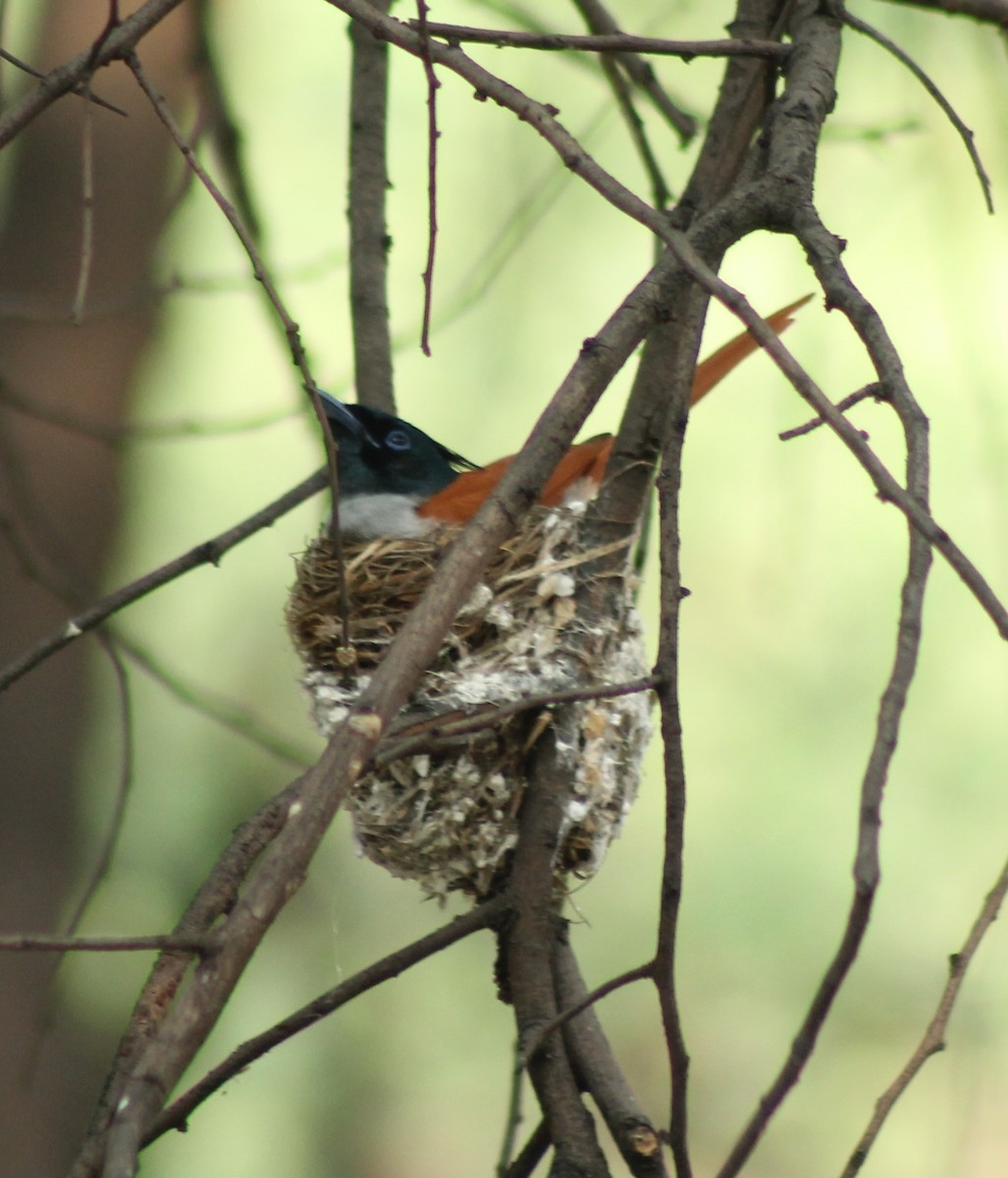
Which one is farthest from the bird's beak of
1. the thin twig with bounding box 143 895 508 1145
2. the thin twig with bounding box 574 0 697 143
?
the thin twig with bounding box 143 895 508 1145

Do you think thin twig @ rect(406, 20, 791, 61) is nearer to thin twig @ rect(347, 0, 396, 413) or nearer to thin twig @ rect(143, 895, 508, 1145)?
thin twig @ rect(143, 895, 508, 1145)

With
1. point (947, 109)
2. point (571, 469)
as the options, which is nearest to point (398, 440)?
point (571, 469)

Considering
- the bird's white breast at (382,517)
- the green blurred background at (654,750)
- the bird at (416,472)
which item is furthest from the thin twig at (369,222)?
the green blurred background at (654,750)

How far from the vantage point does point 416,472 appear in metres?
3.79

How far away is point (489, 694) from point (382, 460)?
116cm

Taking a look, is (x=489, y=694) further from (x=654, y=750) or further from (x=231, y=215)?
(x=654, y=750)

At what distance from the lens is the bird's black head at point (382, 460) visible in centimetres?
368

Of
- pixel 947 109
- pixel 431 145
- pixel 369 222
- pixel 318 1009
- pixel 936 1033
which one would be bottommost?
pixel 936 1033

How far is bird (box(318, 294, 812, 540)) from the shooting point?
3309 millimetres

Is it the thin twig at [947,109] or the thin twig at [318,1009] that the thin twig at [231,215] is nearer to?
the thin twig at [318,1009]

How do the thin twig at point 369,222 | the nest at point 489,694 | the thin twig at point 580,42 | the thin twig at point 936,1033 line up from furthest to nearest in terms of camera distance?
the thin twig at point 369,222 → the nest at point 489,694 → the thin twig at point 580,42 → the thin twig at point 936,1033

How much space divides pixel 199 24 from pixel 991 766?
391cm

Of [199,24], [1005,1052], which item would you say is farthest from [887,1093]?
[1005,1052]

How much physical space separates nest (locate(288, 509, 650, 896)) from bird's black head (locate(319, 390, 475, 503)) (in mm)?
635
